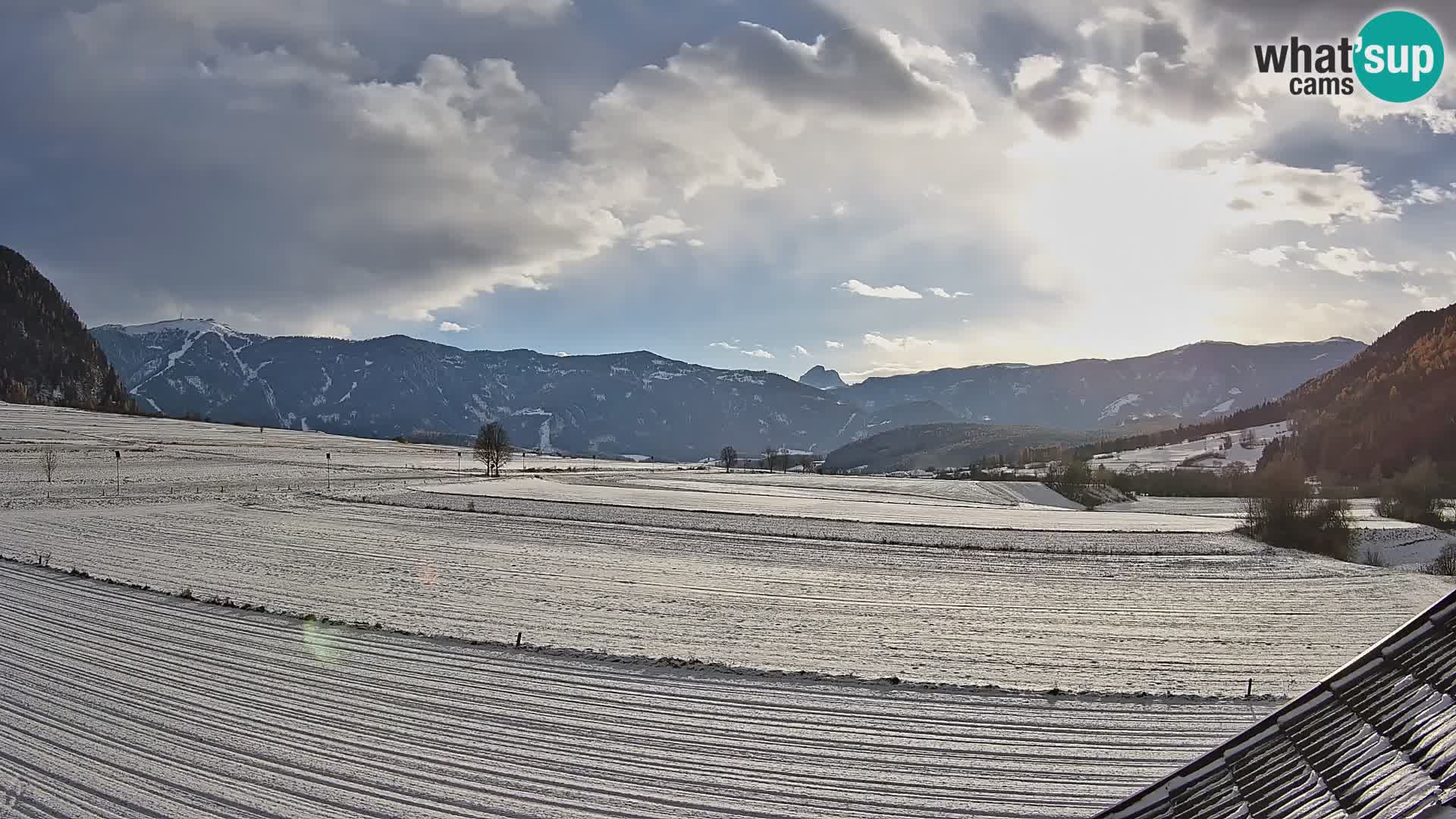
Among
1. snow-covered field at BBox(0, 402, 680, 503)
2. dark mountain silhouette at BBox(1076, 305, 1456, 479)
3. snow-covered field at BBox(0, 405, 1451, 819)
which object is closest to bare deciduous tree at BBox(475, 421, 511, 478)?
→ snow-covered field at BBox(0, 402, 680, 503)

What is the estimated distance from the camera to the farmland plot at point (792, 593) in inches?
793

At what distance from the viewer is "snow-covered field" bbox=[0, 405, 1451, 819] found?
1195 cm

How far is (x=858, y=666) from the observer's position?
62.1 ft

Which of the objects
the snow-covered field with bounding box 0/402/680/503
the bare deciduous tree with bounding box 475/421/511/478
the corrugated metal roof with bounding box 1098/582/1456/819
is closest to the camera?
the corrugated metal roof with bounding box 1098/582/1456/819

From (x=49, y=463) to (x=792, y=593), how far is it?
67.7m

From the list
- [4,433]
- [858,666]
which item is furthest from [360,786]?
[4,433]

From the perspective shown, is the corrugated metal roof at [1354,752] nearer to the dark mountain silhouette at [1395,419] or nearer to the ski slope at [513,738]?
the ski slope at [513,738]

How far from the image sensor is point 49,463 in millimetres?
63281

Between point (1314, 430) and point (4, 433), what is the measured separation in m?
210

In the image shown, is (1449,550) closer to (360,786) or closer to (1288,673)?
(1288,673)

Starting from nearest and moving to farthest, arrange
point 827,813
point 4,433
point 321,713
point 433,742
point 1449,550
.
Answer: point 827,813, point 433,742, point 321,713, point 1449,550, point 4,433

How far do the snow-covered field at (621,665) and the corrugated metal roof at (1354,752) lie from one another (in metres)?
7.45

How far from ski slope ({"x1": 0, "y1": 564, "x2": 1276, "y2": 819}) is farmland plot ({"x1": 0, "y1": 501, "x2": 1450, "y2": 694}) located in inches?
103

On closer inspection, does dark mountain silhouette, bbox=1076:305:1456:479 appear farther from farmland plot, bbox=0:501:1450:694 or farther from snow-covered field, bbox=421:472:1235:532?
farmland plot, bbox=0:501:1450:694
